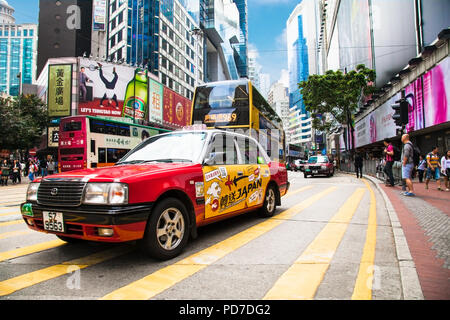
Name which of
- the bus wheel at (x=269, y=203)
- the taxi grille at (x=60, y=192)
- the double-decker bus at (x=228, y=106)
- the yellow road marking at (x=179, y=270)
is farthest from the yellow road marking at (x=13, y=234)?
the double-decker bus at (x=228, y=106)

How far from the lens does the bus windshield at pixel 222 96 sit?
1146 centimetres

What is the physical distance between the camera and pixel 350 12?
3900 cm

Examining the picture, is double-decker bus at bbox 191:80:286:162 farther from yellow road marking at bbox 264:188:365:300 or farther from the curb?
the curb

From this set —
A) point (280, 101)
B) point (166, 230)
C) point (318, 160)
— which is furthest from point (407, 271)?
point (280, 101)

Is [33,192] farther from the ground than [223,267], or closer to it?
farther from the ground

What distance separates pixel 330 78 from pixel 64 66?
30.0 metres

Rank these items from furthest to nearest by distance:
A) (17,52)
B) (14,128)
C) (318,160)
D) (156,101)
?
(17,52), (156,101), (318,160), (14,128)

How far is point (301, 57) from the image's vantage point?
151 metres

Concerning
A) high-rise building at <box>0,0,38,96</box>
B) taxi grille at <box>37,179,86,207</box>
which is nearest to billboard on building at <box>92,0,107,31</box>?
taxi grille at <box>37,179,86,207</box>

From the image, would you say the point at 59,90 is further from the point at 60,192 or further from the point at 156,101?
the point at 60,192

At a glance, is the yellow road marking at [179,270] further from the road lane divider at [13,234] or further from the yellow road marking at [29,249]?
the road lane divider at [13,234]

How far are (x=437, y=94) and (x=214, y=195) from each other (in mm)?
15255

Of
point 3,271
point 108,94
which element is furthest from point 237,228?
point 108,94

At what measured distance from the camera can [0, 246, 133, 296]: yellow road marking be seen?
249 cm
